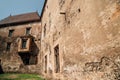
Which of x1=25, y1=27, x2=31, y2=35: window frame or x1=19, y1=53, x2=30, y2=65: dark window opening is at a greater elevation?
x1=25, y1=27, x2=31, y2=35: window frame

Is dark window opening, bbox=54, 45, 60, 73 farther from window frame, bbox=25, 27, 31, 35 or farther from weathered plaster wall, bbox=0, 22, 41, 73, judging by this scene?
window frame, bbox=25, 27, 31, 35

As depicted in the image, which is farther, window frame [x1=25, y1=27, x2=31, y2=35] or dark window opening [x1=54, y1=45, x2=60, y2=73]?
window frame [x1=25, y1=27, x2=31, y2=35]

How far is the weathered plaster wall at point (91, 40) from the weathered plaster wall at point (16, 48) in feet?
35.1

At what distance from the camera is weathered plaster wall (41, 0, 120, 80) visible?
12.9ft

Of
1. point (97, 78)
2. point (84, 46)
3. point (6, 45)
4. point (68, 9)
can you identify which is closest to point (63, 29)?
point (68, 9)

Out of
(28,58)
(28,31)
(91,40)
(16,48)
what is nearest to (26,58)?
(28,58)

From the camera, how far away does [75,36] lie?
6.19 m

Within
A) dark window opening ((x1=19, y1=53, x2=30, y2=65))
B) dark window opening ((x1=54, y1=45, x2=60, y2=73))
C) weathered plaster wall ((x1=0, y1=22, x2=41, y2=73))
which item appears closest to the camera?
dark window opening ((x1=54, y1=45, x2=60, y2=73))

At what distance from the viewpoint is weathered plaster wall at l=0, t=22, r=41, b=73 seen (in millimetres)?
17141

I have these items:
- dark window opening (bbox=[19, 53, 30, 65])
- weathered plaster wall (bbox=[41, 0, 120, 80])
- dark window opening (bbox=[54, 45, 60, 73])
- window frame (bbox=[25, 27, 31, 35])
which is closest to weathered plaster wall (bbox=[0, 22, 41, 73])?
window frame (bbox=[25, 27, 31, 35])

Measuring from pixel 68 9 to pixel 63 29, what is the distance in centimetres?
119

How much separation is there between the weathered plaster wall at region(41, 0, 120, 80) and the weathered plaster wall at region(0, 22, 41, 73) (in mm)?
10684

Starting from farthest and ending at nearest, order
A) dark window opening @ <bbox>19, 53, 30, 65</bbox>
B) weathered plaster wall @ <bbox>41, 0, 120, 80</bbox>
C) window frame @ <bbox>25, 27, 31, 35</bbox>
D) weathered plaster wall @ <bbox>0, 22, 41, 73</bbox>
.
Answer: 1. window frame @ <bbox>25, 27, 31, 35</bbox>
2. dark window opening @ <bbox>19, 53, 30, 65</bbox>
3. weathered plaster wall @ <bbox>0, 22, 41, 73</bbox>
4. weathered plaster wall @ <bbox>41, 0, 120, 80</bbox>

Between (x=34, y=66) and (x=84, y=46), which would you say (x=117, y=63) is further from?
(x=34, y=66)
